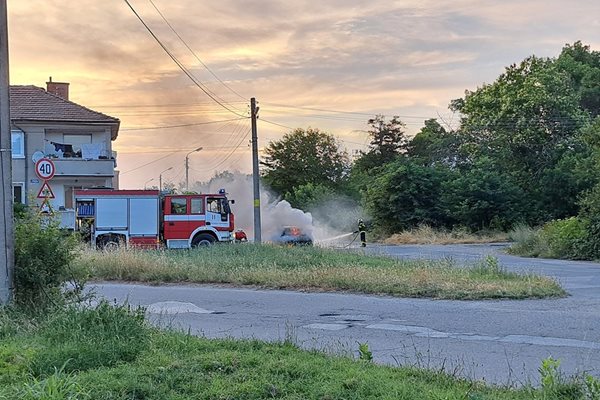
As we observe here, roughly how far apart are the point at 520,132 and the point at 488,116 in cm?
403

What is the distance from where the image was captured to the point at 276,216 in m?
44.6

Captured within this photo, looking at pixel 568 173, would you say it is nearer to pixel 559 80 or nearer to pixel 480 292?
pixel 559 80

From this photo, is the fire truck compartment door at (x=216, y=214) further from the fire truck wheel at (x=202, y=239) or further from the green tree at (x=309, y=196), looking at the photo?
the green tree at (x=309, y=196)

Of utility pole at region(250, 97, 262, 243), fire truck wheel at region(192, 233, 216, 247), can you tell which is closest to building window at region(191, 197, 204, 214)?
fire truck wheel at region(192, 233, 216, 247)

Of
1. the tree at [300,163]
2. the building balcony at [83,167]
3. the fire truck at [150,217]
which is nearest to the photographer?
the fire truck at [150,217]

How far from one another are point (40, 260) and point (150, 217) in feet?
69.1

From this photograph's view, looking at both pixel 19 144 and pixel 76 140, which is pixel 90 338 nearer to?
pixel 19 144

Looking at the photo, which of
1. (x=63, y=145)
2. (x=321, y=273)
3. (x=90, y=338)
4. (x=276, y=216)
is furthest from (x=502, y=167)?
(x=90, y=338)

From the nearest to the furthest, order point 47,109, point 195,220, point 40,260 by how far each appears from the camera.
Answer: point 40,260
point 195,220
point 47,109

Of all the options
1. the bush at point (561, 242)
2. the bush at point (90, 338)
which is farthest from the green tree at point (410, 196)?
the bush at point (90, 338)

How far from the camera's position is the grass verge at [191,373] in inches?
207

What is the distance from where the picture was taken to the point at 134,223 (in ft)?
99.7

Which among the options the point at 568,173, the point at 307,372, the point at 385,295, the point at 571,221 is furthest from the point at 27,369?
the point at 568,173

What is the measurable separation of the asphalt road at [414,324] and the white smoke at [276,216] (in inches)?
927
